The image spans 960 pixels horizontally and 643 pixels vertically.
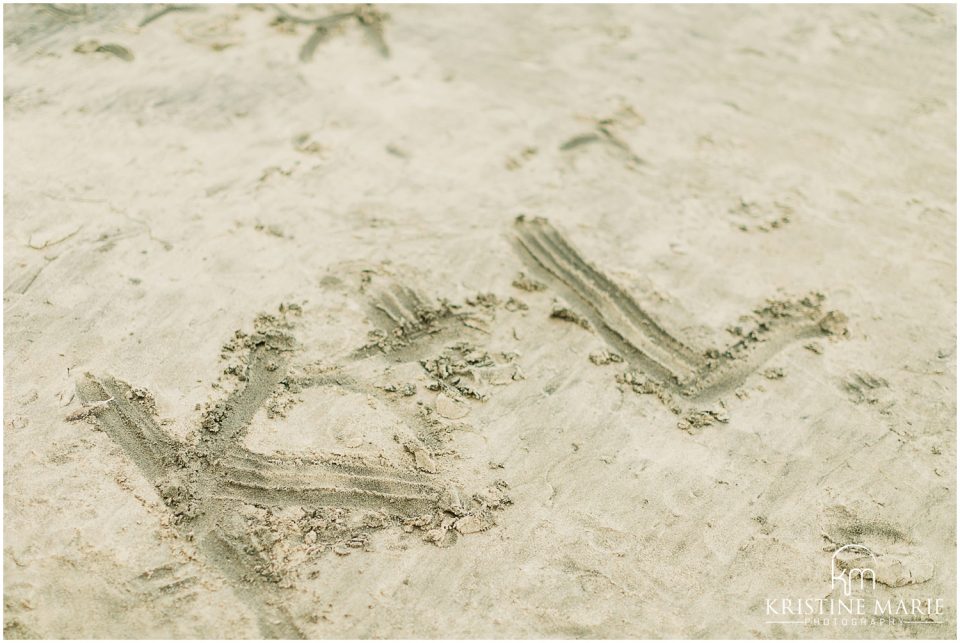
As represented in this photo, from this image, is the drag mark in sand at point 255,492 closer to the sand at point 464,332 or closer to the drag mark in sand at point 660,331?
the sand at point 464,332

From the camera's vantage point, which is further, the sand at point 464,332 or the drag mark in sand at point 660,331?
the drag mark in sand at point 660,331

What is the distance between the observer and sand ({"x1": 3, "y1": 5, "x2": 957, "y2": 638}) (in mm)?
2496

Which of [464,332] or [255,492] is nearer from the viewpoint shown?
[255,492]

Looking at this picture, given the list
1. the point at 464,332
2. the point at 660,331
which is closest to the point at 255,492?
the point at 464,332

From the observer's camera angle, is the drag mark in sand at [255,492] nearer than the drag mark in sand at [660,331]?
Yes

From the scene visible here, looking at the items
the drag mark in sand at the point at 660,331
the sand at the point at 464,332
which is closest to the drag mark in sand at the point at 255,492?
the sand at the point at 464,332

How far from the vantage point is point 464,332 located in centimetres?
319

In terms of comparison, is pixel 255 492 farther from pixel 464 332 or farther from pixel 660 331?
pixel 660 331

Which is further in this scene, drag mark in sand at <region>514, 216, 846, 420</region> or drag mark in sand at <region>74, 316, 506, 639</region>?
drag mark in sand at <region>514, 216, 846, 420</region>

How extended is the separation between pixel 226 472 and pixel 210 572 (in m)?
0.34

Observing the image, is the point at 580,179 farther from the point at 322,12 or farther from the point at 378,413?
the point at 322,12

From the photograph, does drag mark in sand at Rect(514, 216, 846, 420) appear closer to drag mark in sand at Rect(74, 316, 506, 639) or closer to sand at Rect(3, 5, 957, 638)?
sand at Rect(3, 5, 957, 638)

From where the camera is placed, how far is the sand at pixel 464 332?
2.50 meters

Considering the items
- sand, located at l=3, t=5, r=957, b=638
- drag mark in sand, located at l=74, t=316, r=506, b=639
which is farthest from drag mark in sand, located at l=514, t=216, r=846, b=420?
drag mark in sand, located at l=74, t=316, r=506, b=639
